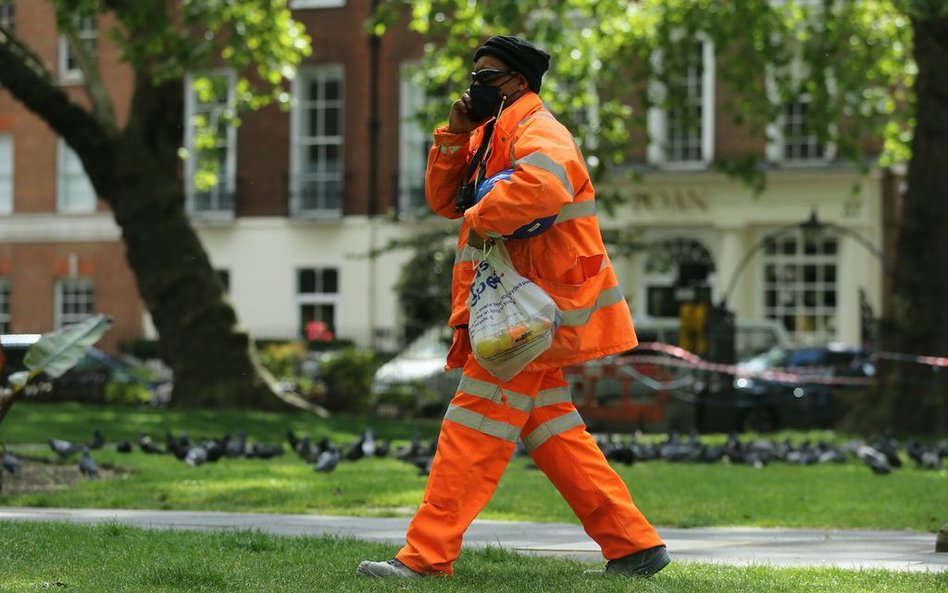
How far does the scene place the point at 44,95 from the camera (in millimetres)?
21031

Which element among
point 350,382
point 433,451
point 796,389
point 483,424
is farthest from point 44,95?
point 483,424

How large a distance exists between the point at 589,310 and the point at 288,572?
1.40 meters

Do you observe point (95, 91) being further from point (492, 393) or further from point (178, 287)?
point (492, 393)

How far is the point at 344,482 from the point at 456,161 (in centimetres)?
478

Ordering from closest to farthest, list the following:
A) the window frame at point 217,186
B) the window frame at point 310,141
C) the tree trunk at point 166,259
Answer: the tree trunk at point 166,259, the window frame at point 310,141, the window frame at point 217,186

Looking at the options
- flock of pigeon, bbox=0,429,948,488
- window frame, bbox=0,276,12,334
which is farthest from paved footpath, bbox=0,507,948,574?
window frame, bbox=0,276,12,334

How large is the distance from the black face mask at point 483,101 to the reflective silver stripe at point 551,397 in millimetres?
1029

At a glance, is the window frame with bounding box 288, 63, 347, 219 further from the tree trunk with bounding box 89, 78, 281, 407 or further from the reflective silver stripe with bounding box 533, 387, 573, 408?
the reflective silver stripe with bounding box 533, 387, 573, 408

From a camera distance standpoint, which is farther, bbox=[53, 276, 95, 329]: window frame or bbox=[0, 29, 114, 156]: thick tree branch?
bbox=[53, 276, 95, 329]: window frame

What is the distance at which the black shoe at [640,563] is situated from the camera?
607 centimetres

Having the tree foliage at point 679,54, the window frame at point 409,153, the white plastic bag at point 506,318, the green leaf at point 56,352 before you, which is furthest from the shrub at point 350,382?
the white plastic bag at point 506,318

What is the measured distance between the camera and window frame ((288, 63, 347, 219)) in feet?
120

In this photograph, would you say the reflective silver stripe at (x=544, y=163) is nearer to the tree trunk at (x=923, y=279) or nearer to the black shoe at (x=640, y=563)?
the black shoe at (x=640, y=563)

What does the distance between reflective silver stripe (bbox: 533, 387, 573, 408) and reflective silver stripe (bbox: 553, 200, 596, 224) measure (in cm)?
62
